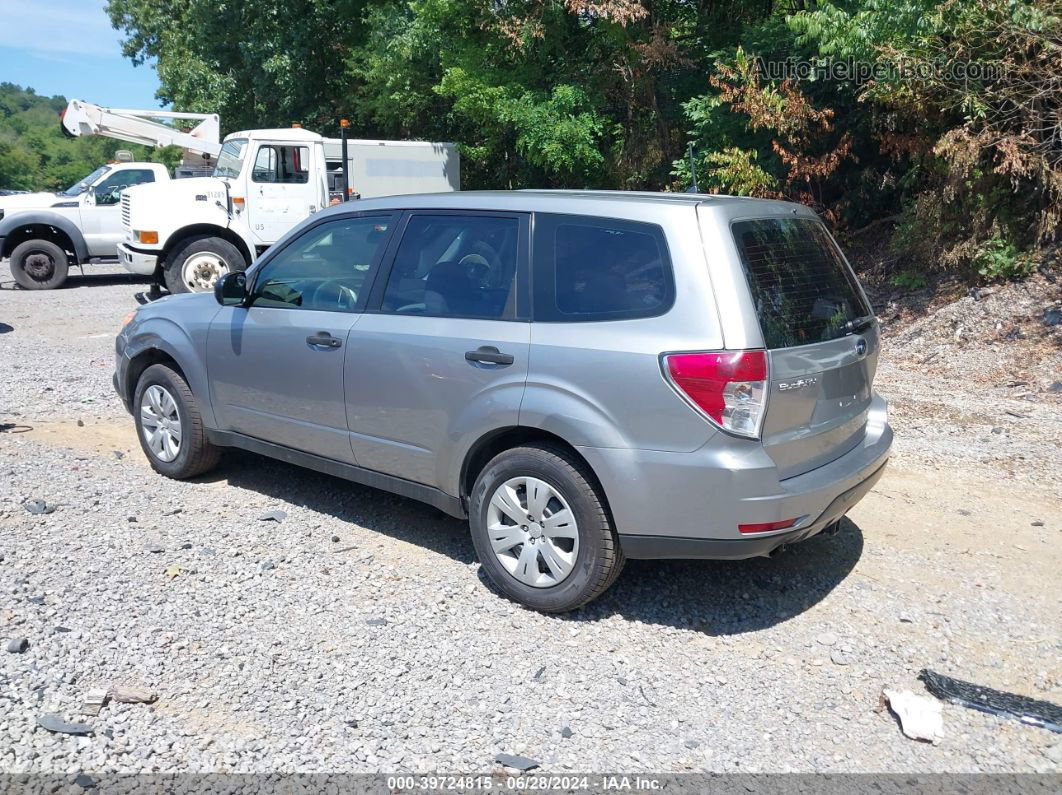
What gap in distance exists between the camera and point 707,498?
371cm

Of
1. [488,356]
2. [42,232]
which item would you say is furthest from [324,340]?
[42,232]

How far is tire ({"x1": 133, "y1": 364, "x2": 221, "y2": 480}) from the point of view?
5.67 meters

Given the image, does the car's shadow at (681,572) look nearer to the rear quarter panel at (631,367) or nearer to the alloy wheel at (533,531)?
the alloy wheel at (533,531)

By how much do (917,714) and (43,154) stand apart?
130 metres

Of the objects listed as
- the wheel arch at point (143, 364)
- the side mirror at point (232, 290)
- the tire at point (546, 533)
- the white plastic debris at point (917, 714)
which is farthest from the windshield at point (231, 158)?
the white plastic debris at point (917, 714)

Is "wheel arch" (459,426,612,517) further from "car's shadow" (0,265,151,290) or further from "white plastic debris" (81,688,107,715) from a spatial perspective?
"car's shadow" (0,265,151,290)

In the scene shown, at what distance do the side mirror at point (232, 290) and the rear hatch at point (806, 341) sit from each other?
289cm

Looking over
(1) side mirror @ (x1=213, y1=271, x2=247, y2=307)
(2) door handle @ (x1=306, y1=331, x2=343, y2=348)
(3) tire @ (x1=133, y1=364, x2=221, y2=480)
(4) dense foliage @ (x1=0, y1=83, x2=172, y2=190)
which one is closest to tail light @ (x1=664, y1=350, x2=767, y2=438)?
(2) door handle @ (x1=306, y1=331, x2=343, y2=348)

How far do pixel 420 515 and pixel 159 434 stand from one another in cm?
181

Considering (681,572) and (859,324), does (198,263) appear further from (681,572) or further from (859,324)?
(859,324)

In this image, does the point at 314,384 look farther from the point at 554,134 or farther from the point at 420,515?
the point at 554,134

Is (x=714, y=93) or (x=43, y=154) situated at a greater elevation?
(x=43, y=154)

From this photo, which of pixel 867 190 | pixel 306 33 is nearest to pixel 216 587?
pixel 867 190

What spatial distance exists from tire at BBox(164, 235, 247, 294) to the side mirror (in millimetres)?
8891
